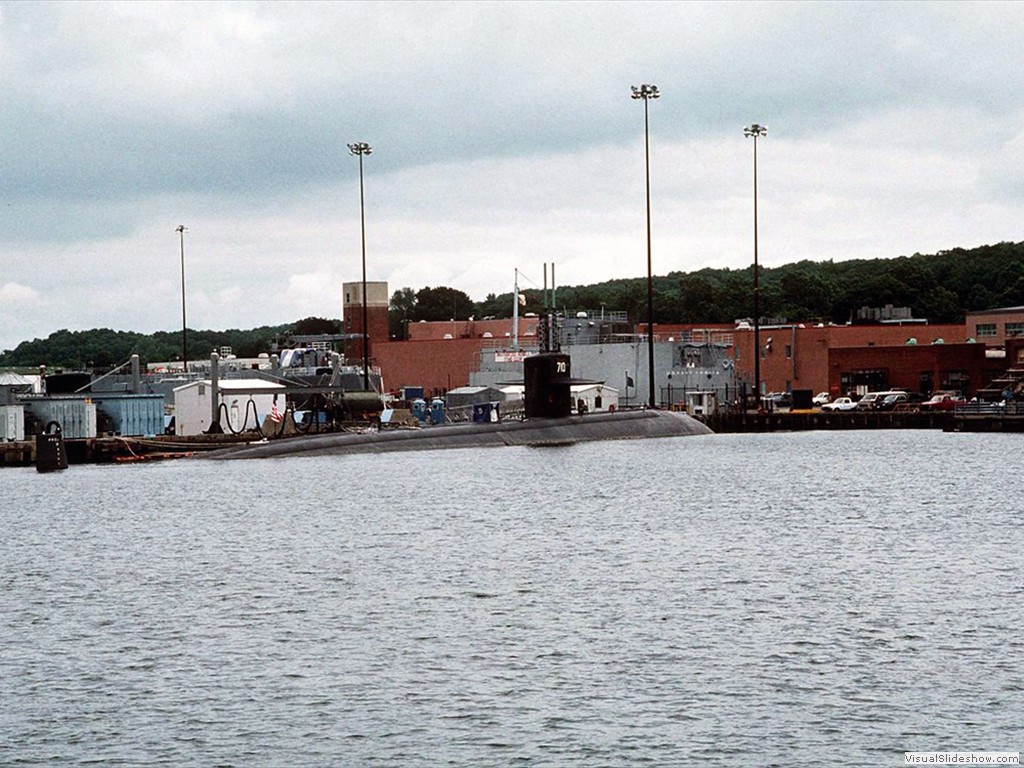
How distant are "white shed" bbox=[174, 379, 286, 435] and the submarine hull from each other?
8271 mm

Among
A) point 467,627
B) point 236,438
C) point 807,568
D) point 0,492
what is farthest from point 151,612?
point 236,438

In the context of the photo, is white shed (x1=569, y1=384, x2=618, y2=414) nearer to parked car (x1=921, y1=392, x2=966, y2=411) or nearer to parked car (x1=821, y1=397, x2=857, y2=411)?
parked car (x1=821, y1=397, x2=857, y2=411)

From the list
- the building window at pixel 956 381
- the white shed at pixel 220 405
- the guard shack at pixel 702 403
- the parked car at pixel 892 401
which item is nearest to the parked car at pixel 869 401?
the parked car at pixel 892 401

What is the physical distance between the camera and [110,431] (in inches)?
3620

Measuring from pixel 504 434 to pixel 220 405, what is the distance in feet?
61.9

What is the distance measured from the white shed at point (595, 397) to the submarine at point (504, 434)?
17391 millimetres

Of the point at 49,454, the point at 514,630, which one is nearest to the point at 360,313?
the point at 49,454

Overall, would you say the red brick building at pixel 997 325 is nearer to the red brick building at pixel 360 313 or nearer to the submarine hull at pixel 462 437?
the submarine hull at pixel 462 437

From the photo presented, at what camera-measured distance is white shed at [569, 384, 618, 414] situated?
106 m

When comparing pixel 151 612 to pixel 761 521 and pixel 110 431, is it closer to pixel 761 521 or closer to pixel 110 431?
pixel 761 521

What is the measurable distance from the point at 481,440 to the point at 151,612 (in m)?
49.5

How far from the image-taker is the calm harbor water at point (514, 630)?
2234cm

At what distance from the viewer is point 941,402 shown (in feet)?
384

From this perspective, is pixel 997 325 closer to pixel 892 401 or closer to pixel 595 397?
pixel 892 401
